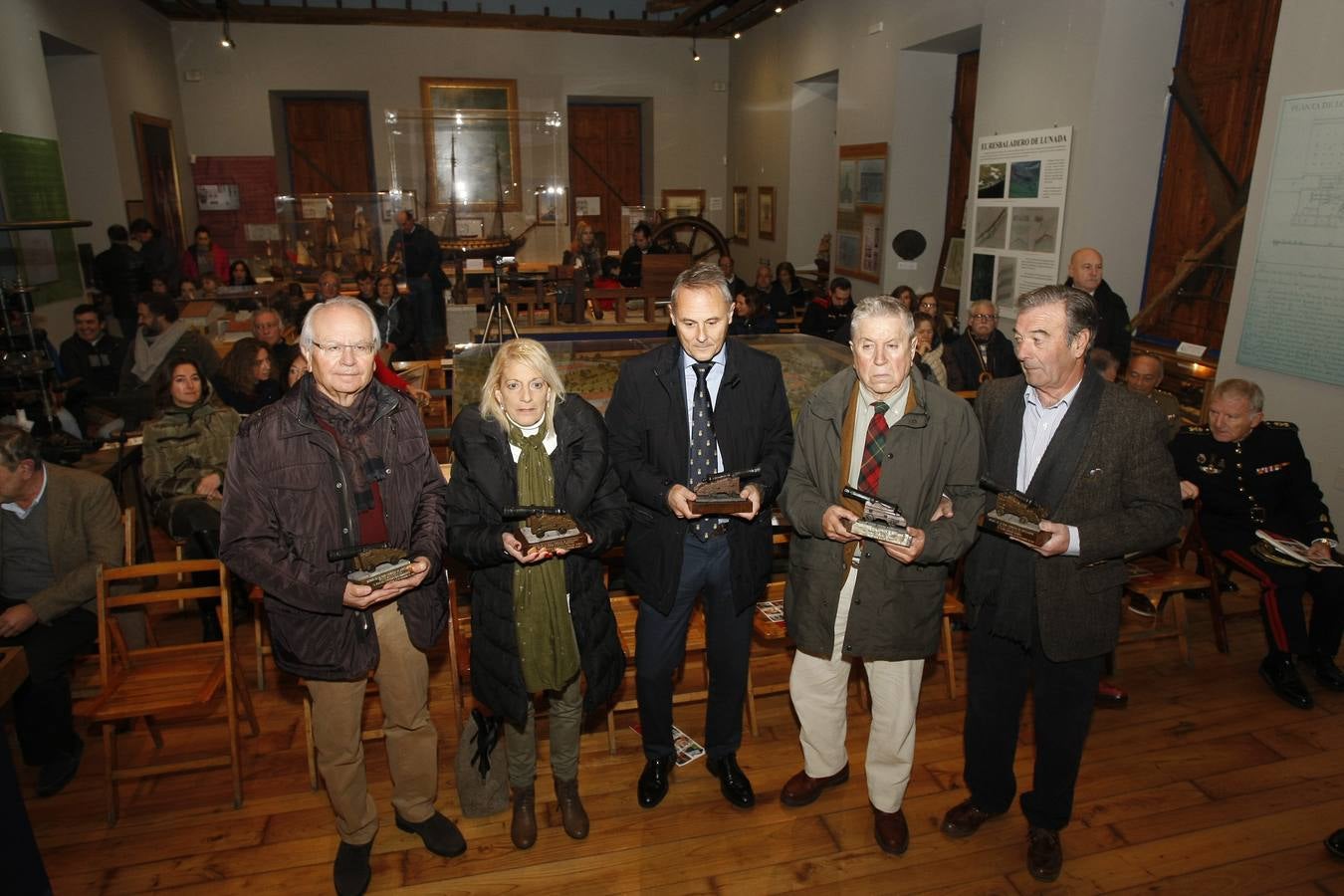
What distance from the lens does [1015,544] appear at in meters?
2.67

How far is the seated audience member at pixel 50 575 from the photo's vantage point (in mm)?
3373

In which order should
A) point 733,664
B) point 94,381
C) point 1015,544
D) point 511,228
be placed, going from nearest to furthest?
point 1015,544 < point 733,664 < point 94,381 < point 511,228

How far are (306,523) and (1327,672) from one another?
182 inches

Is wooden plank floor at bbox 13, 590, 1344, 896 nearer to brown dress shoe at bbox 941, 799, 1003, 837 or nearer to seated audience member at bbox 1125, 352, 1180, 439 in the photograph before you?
brown dress shoe at bbox 941, 799, 1003, 837

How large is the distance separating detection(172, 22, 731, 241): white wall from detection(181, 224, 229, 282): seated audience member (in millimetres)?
2081

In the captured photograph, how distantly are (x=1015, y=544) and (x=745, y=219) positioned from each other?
12551mm

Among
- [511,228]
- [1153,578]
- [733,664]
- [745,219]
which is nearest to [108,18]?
[511,228]

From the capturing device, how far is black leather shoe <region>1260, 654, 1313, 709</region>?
388 cm

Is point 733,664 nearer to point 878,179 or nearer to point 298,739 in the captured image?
point 298,739

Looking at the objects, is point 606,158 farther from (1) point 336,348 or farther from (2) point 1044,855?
(2) point 1044,855

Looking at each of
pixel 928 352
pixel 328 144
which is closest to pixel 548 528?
pixel 928 352

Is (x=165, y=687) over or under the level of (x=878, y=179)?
under

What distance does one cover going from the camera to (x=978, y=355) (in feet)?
20.3

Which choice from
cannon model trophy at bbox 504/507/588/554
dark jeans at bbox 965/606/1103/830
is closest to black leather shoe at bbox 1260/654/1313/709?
dark jeans at bbox 965/606/1103/830
